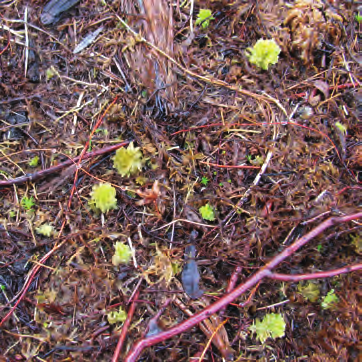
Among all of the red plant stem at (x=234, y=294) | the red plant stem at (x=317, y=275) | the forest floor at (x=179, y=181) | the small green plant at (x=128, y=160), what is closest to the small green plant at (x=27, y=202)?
the forest floor at (x=179, y=181)

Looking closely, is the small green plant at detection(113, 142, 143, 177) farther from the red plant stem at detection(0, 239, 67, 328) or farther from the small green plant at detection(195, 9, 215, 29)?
the small green plant at detection(195, 9, 215, 29)

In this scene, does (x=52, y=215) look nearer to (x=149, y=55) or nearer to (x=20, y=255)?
(x=20, y=255)

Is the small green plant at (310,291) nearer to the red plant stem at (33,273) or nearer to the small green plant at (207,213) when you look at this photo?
the small green plant at (207,213)

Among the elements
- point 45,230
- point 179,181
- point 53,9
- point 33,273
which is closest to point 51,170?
point 45,230

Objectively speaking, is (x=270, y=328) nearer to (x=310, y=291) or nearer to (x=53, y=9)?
(x=310, y=291)

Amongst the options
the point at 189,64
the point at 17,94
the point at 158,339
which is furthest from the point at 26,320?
the point at 189,64

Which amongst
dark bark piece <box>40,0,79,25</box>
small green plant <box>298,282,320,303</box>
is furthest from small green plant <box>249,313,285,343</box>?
dark bark piece <box>40,0,79,25</box>
